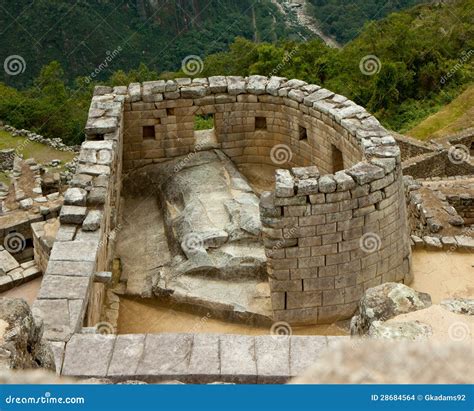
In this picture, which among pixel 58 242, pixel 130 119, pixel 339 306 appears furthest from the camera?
pixel 130 119

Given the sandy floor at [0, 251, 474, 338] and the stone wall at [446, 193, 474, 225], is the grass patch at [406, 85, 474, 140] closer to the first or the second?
the stone wall at [446, 193, 474, 225]

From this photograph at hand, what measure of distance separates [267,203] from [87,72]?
55140 millimetres

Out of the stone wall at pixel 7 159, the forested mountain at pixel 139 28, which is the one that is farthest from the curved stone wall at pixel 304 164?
the forested mountain at pixel 139 28

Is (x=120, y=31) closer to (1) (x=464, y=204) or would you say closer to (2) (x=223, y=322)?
(1) (x=464, y=204)

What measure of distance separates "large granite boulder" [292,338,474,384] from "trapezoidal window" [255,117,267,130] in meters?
8.61

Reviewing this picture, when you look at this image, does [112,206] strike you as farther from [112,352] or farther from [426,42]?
[426,42]

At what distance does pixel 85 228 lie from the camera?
8.87 metres

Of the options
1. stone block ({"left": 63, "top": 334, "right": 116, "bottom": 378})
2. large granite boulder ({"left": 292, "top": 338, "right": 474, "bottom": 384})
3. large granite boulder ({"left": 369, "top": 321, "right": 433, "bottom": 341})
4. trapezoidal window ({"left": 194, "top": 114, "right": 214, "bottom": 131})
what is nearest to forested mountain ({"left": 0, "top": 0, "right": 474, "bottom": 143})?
trapezoidal window ({"left": 194, "top": 114, "right": 214, "bottom": 131})

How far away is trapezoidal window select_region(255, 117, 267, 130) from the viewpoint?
40.9 ft

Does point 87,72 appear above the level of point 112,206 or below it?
above

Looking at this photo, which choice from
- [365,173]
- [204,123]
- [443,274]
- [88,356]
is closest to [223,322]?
[365,173]

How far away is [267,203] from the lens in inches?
343

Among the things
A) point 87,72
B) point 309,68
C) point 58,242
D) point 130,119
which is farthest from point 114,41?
point 58,242

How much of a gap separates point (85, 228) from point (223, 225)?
2326mm
